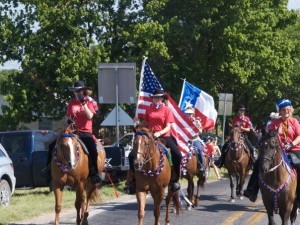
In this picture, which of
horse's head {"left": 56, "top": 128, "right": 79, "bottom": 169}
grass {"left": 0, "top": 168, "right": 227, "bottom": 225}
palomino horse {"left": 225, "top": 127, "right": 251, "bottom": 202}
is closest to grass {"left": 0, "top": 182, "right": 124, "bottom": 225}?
grass {"left": 0, "top": 168, "right": 227, "bottom": 225}

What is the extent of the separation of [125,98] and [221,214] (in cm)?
614

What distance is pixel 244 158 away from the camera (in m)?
20.7

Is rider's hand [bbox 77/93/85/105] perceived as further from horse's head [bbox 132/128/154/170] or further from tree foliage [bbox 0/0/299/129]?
tree foliage [bbox 0/0/299/129]

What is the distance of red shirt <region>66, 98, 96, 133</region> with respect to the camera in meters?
13.9

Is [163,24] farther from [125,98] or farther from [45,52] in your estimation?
[125,98]

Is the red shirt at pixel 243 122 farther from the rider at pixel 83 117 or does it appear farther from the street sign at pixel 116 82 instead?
the rider at pixel 83 117

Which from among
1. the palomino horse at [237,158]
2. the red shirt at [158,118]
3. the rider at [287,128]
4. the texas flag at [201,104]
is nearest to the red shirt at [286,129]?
the rider at [287,128]

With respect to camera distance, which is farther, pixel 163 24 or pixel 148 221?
pixel 163 24

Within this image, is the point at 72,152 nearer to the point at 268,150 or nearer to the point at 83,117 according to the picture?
the point at 83,117

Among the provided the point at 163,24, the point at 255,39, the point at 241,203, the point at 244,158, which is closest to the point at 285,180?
the point at 241,203

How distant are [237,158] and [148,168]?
26.6 ft

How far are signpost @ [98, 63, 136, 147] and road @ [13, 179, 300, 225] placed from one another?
9.46ft

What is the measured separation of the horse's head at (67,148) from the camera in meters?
13.2

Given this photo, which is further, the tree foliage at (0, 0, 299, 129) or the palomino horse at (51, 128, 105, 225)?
the tree foliage at (0, 0, 299, 129)
